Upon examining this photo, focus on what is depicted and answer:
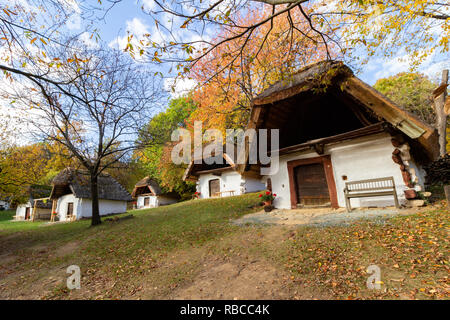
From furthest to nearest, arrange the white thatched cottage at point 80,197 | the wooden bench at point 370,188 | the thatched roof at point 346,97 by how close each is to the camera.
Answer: the white thatched cottage at point 80,197
the wooden bench at point 370,188
the thatched roof at point 346,97

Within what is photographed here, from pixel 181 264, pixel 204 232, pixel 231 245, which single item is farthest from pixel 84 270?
pixel 231 245

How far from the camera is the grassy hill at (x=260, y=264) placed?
2.95m

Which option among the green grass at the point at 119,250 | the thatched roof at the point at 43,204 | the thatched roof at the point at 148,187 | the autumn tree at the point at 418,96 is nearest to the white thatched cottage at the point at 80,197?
the thatched roof at the point at 148,187

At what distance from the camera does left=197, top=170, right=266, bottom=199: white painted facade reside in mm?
17016

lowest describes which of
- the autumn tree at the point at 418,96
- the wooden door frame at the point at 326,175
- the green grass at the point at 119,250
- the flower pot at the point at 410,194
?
the green grass at the point at 119,250

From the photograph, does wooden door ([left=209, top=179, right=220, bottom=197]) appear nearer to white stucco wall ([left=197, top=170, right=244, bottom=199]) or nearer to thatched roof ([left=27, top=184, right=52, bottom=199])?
white stucco wall ([left=197, top=170, right=244, bottom=199])

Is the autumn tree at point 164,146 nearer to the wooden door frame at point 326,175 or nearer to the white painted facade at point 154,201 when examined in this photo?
the white painted facade at point 154,201

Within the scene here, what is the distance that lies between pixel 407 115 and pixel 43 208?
112 feet

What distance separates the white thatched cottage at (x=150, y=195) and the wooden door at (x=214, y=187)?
34.2 ft

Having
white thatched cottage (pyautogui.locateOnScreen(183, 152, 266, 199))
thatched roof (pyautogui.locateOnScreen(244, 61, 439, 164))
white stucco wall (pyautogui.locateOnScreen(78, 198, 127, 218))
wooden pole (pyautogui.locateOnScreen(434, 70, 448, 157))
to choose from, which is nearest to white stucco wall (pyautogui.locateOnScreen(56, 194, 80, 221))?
white stucco wall (pyautogui.locateOnScreen(78, 198, 127, 218))

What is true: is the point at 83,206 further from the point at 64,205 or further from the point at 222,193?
the point at 222,193

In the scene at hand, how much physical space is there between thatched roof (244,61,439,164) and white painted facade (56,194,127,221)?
59.8 feet

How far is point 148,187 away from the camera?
27.2 metres
